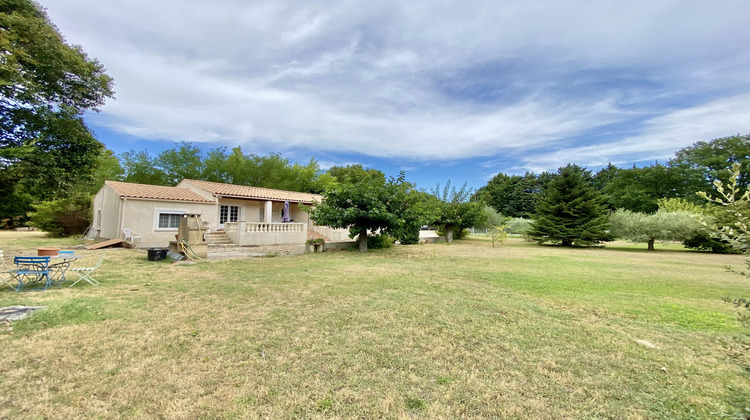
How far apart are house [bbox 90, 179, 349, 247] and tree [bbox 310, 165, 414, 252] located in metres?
1.49

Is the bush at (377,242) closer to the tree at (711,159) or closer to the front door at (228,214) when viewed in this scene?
the front door at (228,214)

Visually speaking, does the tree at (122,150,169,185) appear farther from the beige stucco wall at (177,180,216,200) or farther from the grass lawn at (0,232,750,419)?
the grass lawn at (0,232,750,419)

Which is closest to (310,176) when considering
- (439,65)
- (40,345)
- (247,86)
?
(247,86)

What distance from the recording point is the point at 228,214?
66.3ft

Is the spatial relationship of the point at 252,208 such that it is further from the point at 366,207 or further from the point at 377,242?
the point at 366,207

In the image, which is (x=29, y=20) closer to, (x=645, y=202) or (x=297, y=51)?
(x=297, y=51)

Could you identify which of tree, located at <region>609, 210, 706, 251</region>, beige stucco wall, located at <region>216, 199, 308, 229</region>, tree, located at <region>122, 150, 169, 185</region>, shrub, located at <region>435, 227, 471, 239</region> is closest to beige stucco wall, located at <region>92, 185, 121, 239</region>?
beige stucco wall, located at <region>216, 199, 308, 229</region>

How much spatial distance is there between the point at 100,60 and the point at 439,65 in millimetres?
18069

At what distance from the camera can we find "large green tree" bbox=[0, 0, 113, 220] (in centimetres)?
1155

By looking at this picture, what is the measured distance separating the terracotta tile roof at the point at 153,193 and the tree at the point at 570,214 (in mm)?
24904

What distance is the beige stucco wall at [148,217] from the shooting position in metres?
15.5

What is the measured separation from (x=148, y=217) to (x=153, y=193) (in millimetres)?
1585

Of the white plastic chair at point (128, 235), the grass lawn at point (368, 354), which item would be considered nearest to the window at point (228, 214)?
the white plastic chair at point (128, 235)

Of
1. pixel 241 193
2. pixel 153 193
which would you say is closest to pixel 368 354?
pixel 153 193
